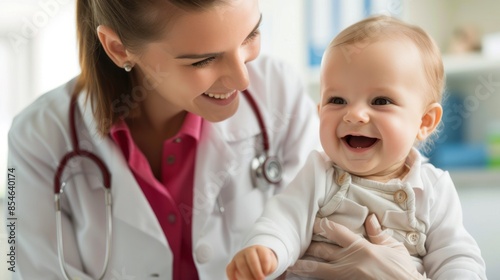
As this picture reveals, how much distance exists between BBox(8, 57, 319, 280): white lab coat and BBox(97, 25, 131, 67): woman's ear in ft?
0.54

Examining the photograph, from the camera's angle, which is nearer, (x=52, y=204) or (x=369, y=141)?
(x=369, y=141)

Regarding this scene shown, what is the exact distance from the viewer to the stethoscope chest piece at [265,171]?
45.4 inches

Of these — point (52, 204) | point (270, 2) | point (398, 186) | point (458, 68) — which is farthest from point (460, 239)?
point (458, 68)

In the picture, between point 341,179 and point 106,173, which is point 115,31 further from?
point 341,179

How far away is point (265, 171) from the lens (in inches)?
45.3

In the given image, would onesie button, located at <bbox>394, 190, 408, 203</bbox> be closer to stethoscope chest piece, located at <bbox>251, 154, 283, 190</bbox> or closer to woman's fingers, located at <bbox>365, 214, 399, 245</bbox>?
woman's fingers, located at <bbox>365, 214, 399, 245</bbox>

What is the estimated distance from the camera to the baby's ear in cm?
90

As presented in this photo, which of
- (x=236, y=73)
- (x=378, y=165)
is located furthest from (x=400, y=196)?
(x=236, y=73)

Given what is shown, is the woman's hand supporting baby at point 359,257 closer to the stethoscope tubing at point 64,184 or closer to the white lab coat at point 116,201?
the white lab coat at point 116,201

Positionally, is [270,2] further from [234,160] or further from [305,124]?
[234,160]

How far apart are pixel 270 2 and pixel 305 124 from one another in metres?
0.75

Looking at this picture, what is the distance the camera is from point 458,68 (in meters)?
2.39

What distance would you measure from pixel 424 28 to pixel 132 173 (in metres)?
0.70

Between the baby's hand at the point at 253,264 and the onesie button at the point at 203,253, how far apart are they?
34 cm
